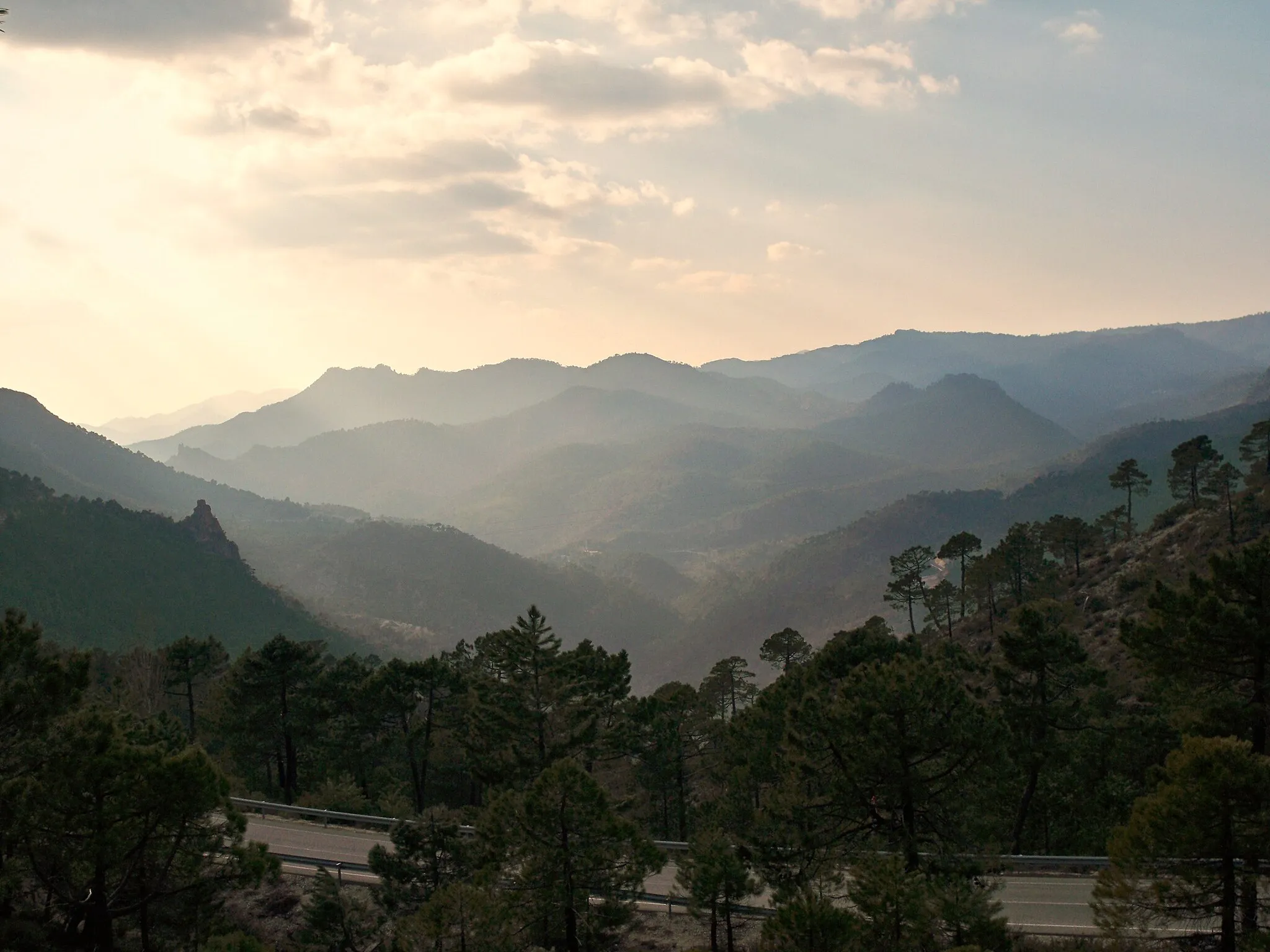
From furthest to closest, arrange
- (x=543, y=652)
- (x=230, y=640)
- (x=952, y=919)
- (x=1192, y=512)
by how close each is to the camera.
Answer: (x=230, y=640) < (x=1192, y=512) < (x=543, y=652) < (x=952, y=919)

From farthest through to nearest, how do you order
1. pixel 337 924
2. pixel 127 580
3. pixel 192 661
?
pixel 127 580, pixel 192 661, pixel 337 924

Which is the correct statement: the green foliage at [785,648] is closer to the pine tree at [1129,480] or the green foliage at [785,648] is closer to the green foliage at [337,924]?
the pine tree at [1129,480]

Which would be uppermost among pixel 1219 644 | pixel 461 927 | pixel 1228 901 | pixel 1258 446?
pixel 1258 446

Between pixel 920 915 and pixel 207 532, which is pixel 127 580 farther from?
pixel 920 915

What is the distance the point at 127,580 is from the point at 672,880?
14594cm

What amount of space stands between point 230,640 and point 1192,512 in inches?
5399

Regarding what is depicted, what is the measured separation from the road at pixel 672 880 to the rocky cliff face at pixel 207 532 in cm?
15329

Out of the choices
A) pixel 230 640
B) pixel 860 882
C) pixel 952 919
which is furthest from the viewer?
pixel 230 640

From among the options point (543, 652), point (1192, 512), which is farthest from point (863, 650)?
point (1192, 512)

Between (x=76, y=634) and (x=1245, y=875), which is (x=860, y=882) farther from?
(x=76, y=634)

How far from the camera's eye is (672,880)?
2580 cm

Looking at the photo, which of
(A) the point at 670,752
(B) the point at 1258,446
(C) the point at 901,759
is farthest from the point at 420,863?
(B) the point at 1258,446

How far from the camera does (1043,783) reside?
33344mm

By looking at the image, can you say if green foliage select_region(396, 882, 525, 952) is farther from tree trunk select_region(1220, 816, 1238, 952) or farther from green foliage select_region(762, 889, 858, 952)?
tree trunk select_region(1220, 816, 1238, 952)
